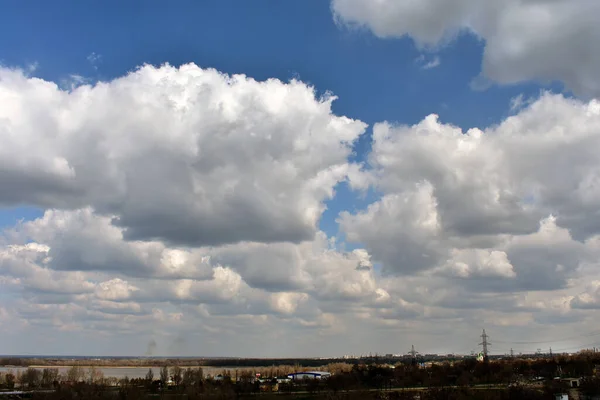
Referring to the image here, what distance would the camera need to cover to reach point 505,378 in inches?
6654

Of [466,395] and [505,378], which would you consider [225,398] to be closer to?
[466,395]

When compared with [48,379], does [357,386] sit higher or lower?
lower

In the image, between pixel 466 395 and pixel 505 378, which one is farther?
pixel 505 378

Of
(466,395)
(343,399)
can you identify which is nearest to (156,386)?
(343,399)

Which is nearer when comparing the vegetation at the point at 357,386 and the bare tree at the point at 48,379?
the vegetation at the point at 357,386

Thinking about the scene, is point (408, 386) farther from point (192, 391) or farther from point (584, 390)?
point (192, 391)

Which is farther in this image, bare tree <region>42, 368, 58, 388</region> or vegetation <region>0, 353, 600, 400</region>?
bare tree <region>42, 368, 58, 388</region>

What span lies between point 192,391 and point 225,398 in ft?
48.5

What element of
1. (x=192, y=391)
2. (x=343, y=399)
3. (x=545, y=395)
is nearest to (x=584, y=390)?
(x=545, y=395)

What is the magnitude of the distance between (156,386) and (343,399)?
61.8 m

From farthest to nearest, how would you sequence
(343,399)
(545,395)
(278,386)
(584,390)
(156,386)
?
(278,386), (156,386), (584,390), (343,399), (545,395)

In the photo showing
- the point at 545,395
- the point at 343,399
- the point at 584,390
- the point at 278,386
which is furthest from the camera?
the point at 278,386

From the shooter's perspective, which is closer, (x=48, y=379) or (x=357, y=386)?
(x=357, y=386)

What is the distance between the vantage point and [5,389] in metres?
168
